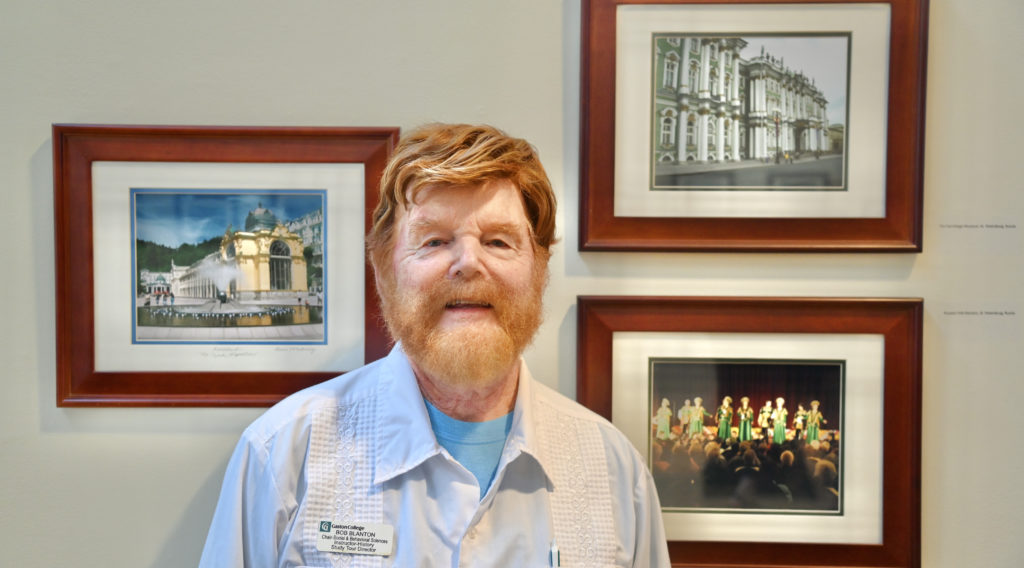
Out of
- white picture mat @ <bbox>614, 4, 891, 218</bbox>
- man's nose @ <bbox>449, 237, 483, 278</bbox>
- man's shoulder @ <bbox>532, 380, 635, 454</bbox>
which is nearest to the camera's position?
man's nose @ <bbox>449, 237, 483, 278</bbox>

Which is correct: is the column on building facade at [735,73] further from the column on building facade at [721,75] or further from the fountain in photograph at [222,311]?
the fountain in photograph at [222,311]

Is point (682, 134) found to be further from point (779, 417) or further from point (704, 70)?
point (779, 417)

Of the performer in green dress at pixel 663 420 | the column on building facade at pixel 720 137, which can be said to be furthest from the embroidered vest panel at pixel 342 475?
the column on building facade at pixel 720 137

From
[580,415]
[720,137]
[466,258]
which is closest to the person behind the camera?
[466,258]

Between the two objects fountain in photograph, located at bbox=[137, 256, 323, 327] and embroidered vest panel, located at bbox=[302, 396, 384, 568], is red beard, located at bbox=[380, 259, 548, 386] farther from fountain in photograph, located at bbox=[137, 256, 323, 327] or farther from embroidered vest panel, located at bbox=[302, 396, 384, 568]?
fountain in photograph, located at bbox=[137, 256, 323, 327]

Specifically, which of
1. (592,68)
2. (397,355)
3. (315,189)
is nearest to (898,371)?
(592,68)

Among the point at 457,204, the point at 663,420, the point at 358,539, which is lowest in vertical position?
the point at 358,539

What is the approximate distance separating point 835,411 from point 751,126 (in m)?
0.58

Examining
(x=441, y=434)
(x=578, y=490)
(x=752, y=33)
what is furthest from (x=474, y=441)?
(x=752, y=33)

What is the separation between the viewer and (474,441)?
1.04 m

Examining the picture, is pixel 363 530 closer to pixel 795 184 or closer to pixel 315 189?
pixel 315 189

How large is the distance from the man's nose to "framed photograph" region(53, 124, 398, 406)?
0.32 meters

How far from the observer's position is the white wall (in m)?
1.22

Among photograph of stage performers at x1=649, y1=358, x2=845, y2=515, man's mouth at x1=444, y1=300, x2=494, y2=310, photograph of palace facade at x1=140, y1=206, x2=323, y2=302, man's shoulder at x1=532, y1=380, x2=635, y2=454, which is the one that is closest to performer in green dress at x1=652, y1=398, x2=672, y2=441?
photograph of stage performers at x1=649, y1=358, x2=845, y2=515
